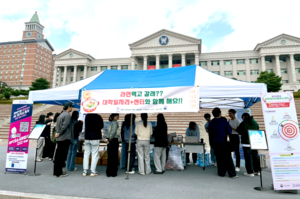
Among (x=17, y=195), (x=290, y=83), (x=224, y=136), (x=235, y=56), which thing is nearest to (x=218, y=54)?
(x=235, y=56)

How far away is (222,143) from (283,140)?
163 centimetres

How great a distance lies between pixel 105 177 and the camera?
545 centimetres

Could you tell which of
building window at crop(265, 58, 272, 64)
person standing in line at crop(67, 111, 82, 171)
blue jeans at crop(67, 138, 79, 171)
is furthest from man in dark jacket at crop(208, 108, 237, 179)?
building window at crop(265, 58, 272, 64)

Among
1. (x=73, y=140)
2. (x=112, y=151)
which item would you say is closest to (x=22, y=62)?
(x=73, y=140)

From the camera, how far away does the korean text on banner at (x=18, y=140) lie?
570 cm

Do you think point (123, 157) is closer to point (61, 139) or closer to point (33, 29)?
point (61, 139)

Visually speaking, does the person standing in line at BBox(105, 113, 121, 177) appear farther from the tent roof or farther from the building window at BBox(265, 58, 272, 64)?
the building window at BBox(265, 58, 272, 64)

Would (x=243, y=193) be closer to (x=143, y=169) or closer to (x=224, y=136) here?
(x=224, y=136)

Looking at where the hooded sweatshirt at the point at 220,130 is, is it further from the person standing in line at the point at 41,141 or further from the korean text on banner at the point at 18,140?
the person standing in line at the point at 41,141

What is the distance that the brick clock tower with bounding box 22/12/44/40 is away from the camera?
10362 cm

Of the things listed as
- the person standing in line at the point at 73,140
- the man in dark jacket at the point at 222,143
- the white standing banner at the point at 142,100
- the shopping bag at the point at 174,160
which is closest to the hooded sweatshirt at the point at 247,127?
the man in dark jacket at the point at 222,143

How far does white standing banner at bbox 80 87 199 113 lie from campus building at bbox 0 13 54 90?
92321 millimetres

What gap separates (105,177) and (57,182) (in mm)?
1301

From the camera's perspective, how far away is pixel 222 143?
18.3 ft
